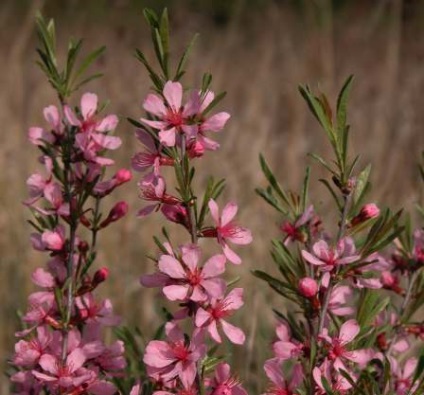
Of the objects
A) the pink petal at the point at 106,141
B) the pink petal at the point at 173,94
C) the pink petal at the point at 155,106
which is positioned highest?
the pink petal at the point at 173,94

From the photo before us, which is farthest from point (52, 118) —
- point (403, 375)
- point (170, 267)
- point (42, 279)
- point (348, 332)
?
point (403, 375)

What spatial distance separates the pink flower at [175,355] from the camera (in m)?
0.81

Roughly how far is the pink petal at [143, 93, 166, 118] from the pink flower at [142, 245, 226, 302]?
12cm

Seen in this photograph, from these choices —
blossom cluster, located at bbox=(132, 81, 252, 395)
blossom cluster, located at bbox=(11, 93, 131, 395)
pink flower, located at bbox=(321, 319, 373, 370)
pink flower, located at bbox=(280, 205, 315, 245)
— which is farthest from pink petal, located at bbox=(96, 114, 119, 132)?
pink flower, located at bbox=(321, 319, 373, 370)

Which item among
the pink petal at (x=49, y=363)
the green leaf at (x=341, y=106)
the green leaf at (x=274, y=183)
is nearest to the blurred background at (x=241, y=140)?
the green leaf at (x=274, y=183)

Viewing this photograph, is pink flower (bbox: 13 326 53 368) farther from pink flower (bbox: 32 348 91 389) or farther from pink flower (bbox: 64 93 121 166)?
pink flower (bbox: 64 93 121 166)

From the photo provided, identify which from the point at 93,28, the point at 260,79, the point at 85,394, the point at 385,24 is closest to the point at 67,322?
the point at 85,394

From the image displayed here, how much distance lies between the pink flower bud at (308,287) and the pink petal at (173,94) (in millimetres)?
195

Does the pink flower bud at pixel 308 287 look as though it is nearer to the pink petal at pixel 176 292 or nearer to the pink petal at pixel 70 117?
the pink petal at pixel 176 292

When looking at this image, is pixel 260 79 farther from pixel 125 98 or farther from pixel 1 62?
pixel 1 62

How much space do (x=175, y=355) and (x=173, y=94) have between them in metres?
0.24

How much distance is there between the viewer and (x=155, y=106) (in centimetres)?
84

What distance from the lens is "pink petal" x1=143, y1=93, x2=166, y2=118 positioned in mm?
835

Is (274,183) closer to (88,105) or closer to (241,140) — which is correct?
(88,105)
